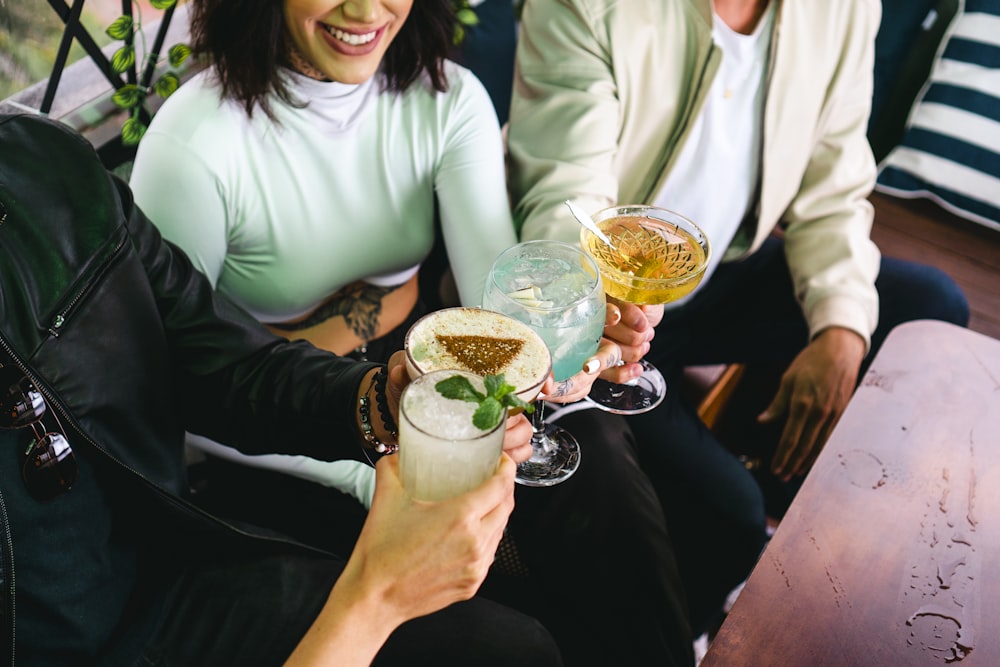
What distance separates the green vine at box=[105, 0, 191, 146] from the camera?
162 centimetres

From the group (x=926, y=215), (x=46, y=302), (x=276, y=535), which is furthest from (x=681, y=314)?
(x=926, y=215)

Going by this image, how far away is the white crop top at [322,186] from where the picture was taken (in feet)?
4.78

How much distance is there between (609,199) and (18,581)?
4.40ft

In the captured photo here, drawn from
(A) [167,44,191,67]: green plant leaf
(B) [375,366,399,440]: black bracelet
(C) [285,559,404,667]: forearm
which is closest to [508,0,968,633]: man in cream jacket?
(B) [375,366,399,440]: black bracelet

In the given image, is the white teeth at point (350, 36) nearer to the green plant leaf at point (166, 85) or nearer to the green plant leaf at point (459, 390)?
the green plant leaf at point (166, 85)

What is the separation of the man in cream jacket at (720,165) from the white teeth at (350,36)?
1.68ft

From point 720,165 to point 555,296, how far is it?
977 mm

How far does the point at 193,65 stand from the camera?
1837 millimetres

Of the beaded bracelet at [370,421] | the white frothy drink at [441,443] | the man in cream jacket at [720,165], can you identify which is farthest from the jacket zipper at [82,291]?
the man in cream jacket at [720,165]

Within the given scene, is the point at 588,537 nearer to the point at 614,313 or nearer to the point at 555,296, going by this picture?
the point at 614,313

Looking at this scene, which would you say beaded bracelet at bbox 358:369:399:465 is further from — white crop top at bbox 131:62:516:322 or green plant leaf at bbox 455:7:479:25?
green plant leaf at bbox 455:7:479:25

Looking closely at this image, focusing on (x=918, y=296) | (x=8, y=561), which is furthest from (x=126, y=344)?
(x=918, y=296)

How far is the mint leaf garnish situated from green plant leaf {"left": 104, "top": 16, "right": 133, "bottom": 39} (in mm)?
1161

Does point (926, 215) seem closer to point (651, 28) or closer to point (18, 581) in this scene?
point (651, 28)
